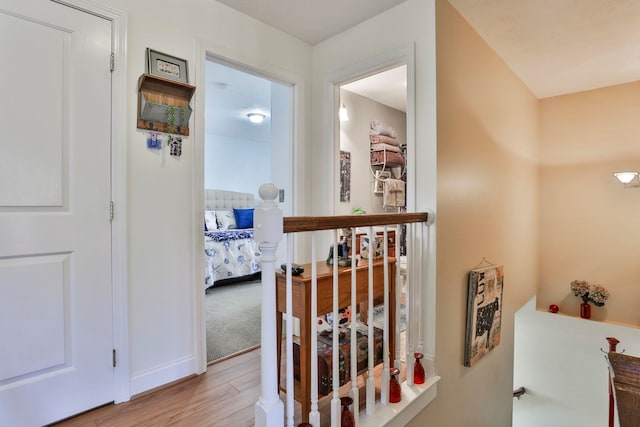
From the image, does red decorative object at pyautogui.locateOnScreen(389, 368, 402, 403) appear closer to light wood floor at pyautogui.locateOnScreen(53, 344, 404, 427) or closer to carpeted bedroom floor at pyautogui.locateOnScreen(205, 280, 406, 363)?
light wood floor at pyautogui.locateOnScreen(53, 344, 404, 427)

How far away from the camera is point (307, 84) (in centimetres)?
265

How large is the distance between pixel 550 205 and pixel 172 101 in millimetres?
4398

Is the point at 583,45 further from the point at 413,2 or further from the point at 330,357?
the point at 330,357

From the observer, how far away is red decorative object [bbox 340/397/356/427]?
4.77ft

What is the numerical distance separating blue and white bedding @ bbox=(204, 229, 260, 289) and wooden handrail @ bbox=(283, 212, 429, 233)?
102 inches

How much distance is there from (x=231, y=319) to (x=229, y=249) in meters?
1.50

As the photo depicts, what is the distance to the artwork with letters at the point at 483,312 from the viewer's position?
2.34 meters

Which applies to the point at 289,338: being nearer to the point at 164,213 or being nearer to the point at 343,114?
the point at 164,213

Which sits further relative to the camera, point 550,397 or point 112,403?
point 550,397

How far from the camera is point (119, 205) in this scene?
1716 mm

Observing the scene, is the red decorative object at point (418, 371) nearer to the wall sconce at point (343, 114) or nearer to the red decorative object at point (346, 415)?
the red decorative object at point (346, 415)

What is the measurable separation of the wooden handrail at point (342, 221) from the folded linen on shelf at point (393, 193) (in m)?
1.96

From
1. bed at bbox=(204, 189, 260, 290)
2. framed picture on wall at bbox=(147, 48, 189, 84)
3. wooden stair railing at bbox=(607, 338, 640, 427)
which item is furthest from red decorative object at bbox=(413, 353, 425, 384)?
bed at bbox=(204, 189, 260, 290)

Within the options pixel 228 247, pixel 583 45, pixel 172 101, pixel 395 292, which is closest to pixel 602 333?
pixel 583 45
